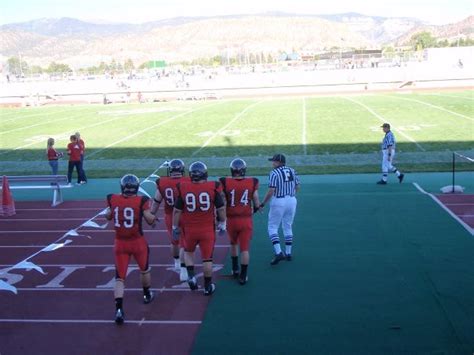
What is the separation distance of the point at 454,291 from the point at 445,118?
68.3ft

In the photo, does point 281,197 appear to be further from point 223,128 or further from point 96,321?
point 223,128

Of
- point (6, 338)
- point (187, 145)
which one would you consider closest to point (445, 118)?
point (187, 145)

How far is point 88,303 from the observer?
25.9 ft

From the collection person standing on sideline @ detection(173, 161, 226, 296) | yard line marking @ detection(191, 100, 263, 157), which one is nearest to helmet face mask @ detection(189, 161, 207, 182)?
person standing on sideline @ detection(173, 161, 226, 296)

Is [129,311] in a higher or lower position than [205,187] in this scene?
lower

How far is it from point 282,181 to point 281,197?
0.27m

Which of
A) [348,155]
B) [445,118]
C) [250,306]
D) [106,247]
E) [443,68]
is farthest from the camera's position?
[443,68]

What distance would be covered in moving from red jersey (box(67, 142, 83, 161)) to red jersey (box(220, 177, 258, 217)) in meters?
9.50

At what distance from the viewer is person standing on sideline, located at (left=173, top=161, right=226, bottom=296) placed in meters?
7.55

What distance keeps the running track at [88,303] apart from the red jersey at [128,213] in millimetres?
1092

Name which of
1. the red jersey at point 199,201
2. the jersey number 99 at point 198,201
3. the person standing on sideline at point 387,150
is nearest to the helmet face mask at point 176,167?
the red jersey at point 199,201

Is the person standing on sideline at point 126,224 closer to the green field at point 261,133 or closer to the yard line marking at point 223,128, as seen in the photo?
the green field at point 261,133

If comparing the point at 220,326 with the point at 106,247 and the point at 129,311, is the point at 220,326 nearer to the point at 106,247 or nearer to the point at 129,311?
the point at 129,311

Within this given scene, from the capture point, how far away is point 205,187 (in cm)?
755
